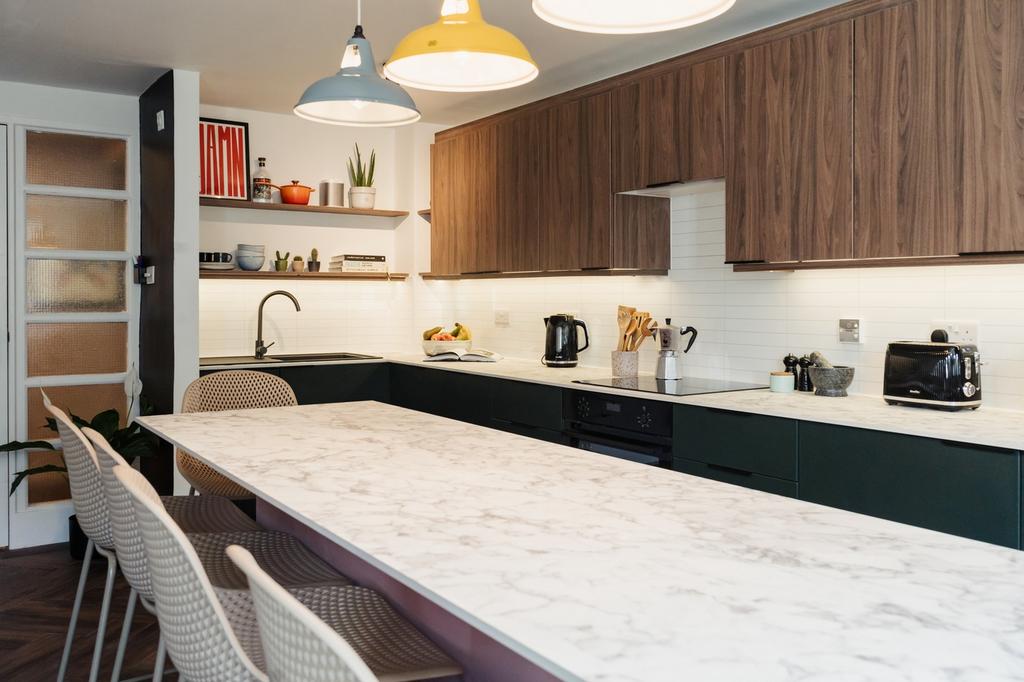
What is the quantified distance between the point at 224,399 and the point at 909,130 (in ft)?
8.75

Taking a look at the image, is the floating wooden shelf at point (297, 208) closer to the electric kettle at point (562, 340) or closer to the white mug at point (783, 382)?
the electric kettle at point (562, 340)

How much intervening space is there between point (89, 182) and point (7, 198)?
425 millimetres

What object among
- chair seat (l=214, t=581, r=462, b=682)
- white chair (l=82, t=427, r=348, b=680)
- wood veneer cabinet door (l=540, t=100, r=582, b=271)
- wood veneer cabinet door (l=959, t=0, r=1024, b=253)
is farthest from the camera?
wood veneer cabinet door (l=540, t=100, r=582, b=271)

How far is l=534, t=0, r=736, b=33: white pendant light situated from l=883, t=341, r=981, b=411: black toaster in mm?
1685

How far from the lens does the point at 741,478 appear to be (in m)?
3.17

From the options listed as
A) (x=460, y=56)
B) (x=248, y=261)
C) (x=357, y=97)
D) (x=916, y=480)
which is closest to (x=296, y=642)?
(x=460, y=56)

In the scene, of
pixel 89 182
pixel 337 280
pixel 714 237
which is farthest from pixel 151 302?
pixel 714 237

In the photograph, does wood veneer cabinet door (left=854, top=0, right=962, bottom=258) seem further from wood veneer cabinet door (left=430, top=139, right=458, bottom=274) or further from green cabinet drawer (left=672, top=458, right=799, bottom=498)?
wood veneer cabinet door (left=430, top=139, right=458, bottom=274)

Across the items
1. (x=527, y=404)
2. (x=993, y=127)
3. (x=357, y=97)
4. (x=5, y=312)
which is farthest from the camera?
(x=5, y=312)

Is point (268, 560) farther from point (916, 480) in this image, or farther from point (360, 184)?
point (360, 184)

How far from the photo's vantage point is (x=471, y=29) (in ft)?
6.86

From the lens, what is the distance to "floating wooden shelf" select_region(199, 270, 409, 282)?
16.6 feet

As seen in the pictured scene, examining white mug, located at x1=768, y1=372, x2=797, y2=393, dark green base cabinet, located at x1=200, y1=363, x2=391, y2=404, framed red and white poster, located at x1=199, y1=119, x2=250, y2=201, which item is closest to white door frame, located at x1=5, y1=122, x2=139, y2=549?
framed red and white poster, located at x1=199, y1=119, x2=250, y2=201

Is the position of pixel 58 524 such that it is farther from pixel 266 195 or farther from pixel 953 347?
pixel 953 347
